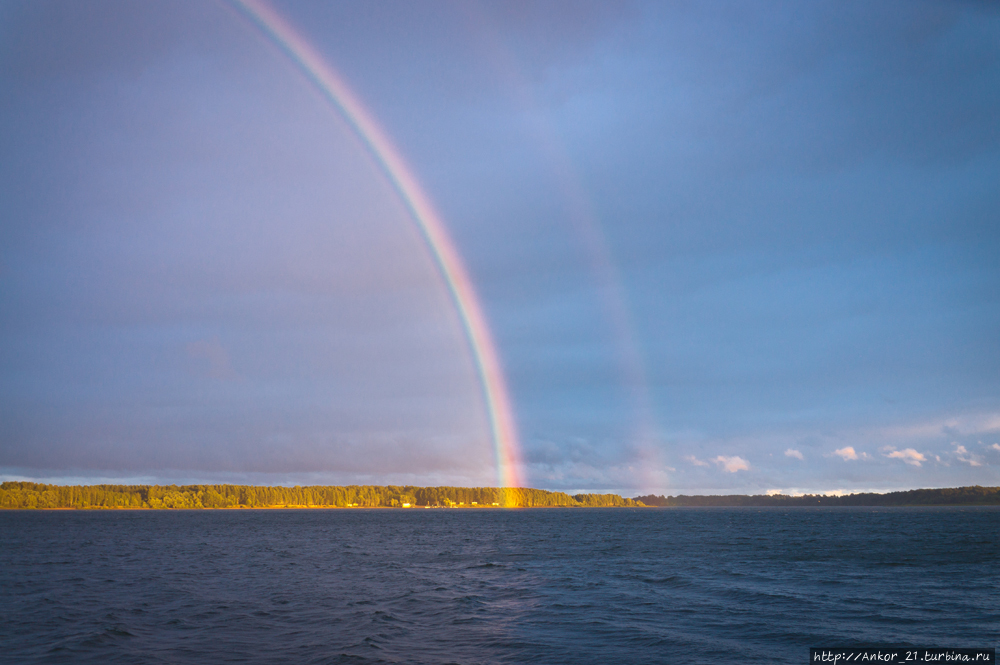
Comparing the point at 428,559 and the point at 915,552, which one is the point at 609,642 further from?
the point at 915,552

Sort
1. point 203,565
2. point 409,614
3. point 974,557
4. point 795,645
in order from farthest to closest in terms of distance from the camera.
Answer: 1. point 974,557
2. point 203,565
3. point 409,614
4. point 795,645

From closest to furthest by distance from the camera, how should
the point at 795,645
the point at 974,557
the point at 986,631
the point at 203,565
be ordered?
the point at 795,645
the point at 986,631
the point at 203,565
the point at 974,557

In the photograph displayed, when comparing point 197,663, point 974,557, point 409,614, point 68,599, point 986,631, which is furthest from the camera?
point 974,557

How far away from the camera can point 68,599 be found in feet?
132

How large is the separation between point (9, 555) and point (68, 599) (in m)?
48.5

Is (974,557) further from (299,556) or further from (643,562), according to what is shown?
(299,556)

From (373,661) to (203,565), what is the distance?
1806 inches

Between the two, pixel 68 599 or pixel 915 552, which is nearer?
pixel 68 599

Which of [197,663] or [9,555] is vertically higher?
[197,663]

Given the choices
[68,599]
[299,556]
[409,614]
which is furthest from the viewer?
[299,556]

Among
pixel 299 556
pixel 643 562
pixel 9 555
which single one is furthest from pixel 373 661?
pixel 9 555

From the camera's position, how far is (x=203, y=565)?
6238 cm

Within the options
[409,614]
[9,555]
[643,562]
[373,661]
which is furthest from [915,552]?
[9,555]

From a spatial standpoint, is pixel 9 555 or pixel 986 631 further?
pixel 9 555
